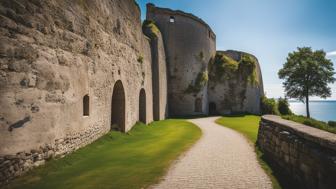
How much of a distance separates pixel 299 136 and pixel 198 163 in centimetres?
292

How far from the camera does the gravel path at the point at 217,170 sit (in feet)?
18.0

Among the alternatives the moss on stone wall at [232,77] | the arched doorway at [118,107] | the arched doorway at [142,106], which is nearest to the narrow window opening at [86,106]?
the arched doorway at [118,107]

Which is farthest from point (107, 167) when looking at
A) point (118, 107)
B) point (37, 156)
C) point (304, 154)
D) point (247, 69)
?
point (247, 69)

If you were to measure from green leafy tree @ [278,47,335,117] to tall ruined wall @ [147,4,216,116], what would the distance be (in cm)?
1407

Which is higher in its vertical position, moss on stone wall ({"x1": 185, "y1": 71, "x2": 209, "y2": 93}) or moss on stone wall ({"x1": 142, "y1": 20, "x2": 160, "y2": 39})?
moss on stone wall ({"x1": 142, "y1": 20, "x2": 160, "y2": 39})

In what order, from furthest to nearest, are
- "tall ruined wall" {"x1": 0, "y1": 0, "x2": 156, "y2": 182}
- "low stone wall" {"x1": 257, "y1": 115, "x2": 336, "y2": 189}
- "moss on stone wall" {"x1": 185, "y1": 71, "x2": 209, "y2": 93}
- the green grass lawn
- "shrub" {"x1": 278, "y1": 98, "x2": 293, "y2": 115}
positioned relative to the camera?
"shrub" {"x1": 278, "y1": 98, "x2": 293, "y2": 115}
"moss on stone wall" {"x1": 185, "y1": 71, "x2": 209, "y2": 93}
"tall ruined wall" {"x1": 0, "y1": 0, "x2": 156, "y2": 182}
the green grass lawn
"low stone wall" {"x1": 257, "y1": 115, "x2": 336, "y2": 189}

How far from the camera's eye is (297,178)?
560 cm

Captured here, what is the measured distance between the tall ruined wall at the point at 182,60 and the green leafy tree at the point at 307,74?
14.1 metres

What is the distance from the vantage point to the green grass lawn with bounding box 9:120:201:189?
5.71 m

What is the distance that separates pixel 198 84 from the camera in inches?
1091

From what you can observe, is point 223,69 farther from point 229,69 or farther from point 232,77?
point 232,77

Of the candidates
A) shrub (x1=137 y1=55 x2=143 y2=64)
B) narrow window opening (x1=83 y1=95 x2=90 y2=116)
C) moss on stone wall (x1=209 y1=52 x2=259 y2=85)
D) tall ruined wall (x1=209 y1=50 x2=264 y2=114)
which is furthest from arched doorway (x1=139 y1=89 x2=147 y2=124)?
moss on stone wall (x1=209 y1=52 x2=259 y2=85)

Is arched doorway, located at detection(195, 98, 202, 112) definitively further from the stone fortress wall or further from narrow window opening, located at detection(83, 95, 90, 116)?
narrow window opening, located at detection(83, 95, 90, 116)

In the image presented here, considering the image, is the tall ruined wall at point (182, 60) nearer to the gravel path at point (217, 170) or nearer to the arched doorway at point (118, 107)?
the arched doorway at point (118, 107)
